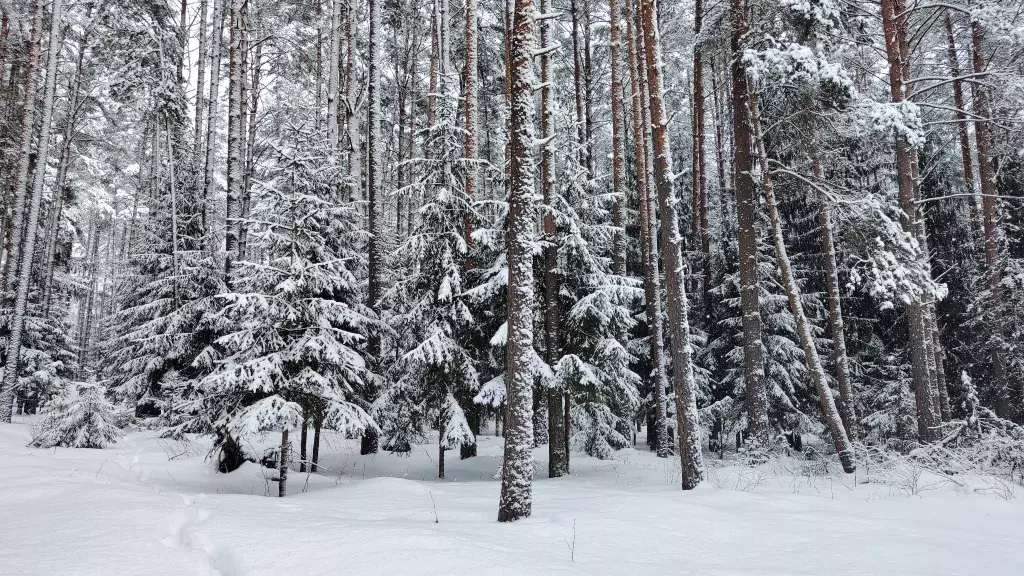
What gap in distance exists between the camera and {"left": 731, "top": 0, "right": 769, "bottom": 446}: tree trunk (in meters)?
11.1

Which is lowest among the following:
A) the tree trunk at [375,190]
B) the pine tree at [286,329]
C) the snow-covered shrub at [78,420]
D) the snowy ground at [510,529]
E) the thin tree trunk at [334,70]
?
the snowy ground at [510,529]

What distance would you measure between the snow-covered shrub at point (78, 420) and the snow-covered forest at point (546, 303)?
0.09 metres

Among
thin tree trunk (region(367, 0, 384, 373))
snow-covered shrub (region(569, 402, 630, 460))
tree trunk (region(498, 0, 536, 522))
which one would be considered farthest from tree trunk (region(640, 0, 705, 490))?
thin tree trunk (region(367, 0, 384, 373))

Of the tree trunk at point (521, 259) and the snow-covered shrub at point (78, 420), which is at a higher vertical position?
the tree trunk at point (521, 259)

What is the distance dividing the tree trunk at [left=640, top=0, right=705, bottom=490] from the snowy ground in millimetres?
700

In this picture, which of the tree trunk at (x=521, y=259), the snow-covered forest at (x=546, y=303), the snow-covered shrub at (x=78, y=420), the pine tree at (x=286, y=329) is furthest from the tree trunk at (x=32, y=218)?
the tree trunk at (x=521, y=259)

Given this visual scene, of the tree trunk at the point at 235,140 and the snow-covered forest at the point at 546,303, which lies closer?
the snow-covered forest at the point at 546,303

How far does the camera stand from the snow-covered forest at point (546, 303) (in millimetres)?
7469

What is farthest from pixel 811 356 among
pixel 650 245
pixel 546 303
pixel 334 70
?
pixel 334 70

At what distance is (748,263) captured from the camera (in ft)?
36.4

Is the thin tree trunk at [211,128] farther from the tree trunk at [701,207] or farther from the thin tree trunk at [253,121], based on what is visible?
the tree trunk at [701,207]

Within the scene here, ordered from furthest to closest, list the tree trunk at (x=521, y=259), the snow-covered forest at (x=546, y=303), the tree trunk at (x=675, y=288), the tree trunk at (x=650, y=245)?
1. the tree trunk at (x=650, y=245)
2. the tree trunk at (x=675, y=288)
3. the snow-covered forest at (x=546, y=303)
4. the tree trunk at (x=521, y=259)

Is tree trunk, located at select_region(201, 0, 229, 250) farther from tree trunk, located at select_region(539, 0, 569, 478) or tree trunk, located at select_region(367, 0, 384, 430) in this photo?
tree trunk, located at select_region(539, 0, 569, 478)

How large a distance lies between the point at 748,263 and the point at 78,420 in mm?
17362
